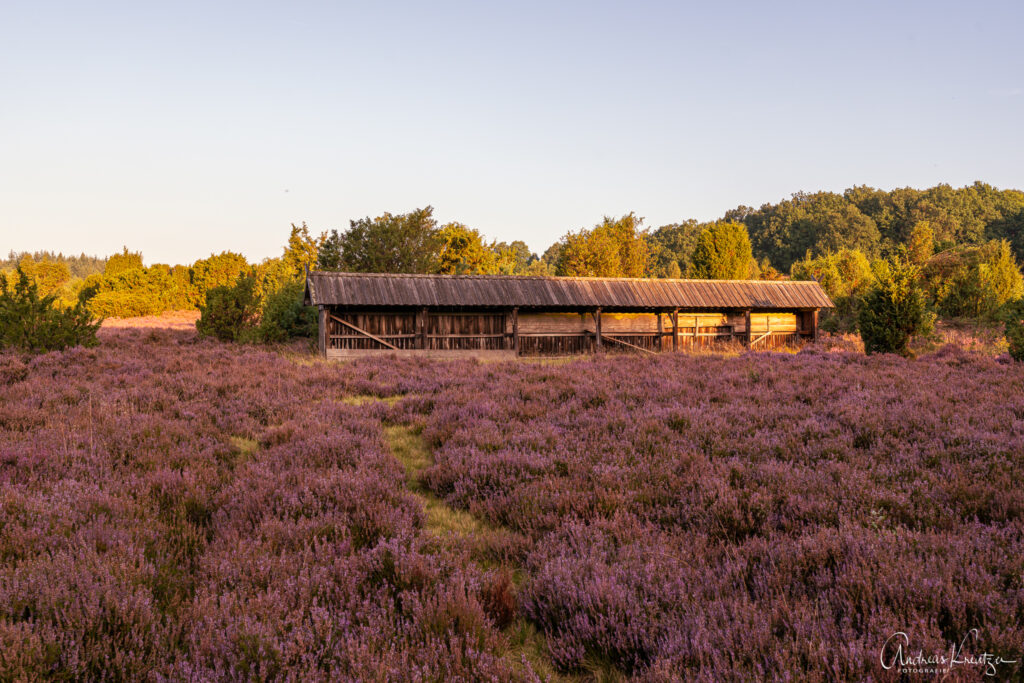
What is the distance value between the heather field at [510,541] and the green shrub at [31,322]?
25.3 feet

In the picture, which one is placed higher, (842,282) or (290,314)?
(842,282)

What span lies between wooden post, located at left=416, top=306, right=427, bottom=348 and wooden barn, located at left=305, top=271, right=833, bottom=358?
43 mm

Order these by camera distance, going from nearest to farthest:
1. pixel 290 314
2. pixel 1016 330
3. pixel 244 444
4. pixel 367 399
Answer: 1. pixel 244 444
2. pixel 367 399
3. pixel 1016 330
4. pixel 290 314

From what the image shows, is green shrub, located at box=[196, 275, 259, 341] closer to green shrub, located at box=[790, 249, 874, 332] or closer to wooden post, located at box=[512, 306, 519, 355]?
wooden post, located at box=[512, 306, 519, 355]

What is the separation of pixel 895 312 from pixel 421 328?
1718cm

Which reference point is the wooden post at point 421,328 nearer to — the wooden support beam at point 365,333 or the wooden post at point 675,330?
the wooden support beam at point 365,333

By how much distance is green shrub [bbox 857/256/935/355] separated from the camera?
16531 millimetres

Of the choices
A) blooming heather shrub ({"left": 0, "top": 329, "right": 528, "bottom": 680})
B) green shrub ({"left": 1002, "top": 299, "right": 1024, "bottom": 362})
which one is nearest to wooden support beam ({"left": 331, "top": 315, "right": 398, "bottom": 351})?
blooming heather shrub ({"left": 0, "top": 329, "right": 528, "bottom": 680})

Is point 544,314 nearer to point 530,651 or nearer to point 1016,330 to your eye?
point 1016,330

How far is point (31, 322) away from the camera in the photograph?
13898 millimetres

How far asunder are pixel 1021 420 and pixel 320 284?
65.6ft

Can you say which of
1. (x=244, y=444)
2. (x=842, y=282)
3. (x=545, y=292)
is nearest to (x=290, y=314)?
(x=545, y=292)

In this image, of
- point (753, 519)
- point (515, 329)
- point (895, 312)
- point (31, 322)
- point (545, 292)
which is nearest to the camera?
point (753, 519)

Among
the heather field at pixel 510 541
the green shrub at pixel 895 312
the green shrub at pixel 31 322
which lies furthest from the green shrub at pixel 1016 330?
the green shrub at pixel 31 322
